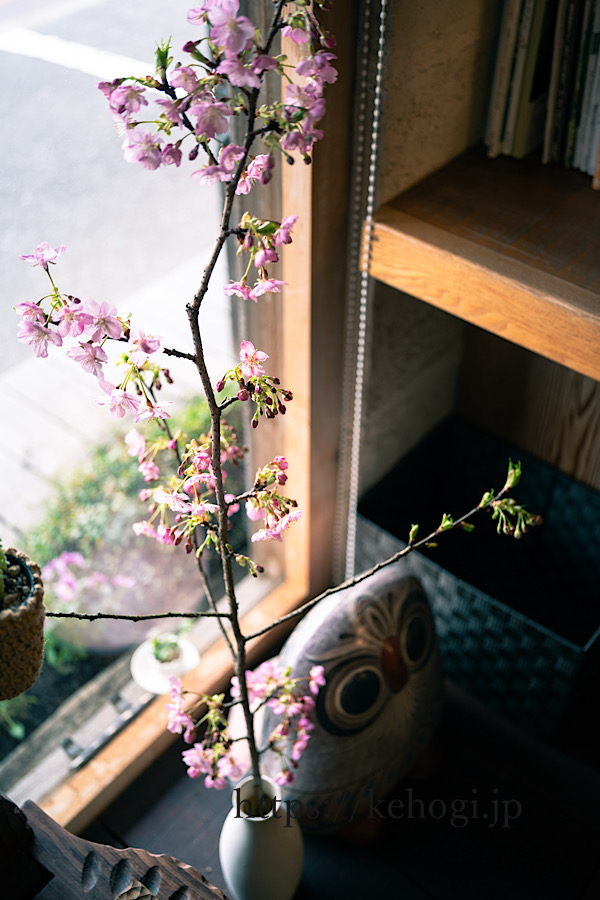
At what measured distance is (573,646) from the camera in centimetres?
146

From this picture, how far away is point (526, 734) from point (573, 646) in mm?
347

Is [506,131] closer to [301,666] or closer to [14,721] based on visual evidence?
[301,666]

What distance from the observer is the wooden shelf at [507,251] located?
113 centimetres

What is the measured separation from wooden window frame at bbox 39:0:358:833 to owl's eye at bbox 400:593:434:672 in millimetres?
346

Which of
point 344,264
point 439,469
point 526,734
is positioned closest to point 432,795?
point 526,734

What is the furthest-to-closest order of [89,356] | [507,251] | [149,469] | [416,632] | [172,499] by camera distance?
1. [416,632]
2. [507,251]
3. [149,469]
4. [172,499]
5. [89,356]

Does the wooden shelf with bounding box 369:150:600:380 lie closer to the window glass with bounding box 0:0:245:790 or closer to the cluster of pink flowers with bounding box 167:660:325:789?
the window glass with bounding box 0:0:245:790

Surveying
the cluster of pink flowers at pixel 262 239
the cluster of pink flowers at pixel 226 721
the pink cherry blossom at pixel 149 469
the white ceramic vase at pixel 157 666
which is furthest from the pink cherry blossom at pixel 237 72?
the white ceramic vase at pixel 157 666

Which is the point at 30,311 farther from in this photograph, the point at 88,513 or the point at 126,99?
the point at 88,513

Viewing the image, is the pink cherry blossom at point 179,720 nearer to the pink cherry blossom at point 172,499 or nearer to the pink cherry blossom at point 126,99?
the pink cherry blossom at point 172,499

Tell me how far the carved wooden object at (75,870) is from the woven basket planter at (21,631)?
0.13 metres

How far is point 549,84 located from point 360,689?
1.02 m

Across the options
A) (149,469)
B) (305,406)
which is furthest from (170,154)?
(305,406)

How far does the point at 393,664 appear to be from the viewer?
4.53 ft
